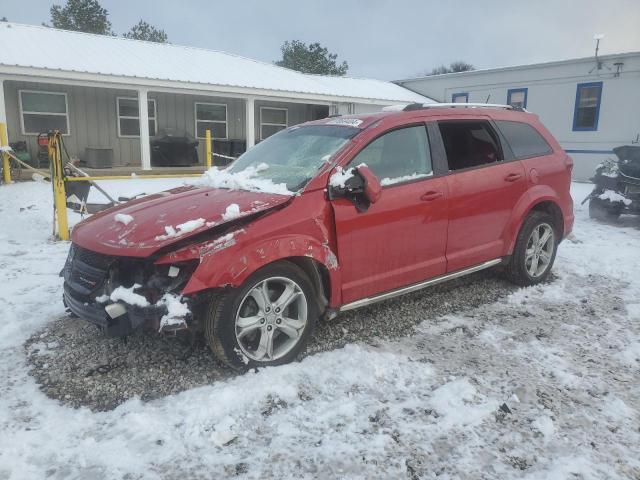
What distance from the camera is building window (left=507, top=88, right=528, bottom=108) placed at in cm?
1947

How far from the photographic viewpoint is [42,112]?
14.9 meters

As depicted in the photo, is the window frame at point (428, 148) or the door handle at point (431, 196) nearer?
the window frame at point (428, 148)

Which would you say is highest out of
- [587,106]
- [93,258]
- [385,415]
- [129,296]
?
[587,106]

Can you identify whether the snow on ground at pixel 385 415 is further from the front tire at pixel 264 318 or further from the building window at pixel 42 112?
the building window at pixel 42 112

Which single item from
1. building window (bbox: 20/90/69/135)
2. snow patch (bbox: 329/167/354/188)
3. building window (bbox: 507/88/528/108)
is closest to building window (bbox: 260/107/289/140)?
building window (bbox: 20/90/69/135)

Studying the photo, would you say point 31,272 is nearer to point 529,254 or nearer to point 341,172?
point 341,172

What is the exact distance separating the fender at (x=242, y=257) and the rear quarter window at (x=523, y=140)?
2555 mm

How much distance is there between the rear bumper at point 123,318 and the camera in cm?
296

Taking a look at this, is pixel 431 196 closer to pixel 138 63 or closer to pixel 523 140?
pixel 523 140

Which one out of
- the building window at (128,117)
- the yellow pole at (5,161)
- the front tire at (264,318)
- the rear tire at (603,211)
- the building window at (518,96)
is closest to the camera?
the front tire at (264,318)

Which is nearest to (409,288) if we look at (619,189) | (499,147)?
(499,147)

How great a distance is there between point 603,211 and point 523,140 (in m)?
5.59

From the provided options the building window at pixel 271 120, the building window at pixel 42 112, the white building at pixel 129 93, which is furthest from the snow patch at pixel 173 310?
the building window at pixel 271 120

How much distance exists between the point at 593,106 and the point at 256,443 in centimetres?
1894
